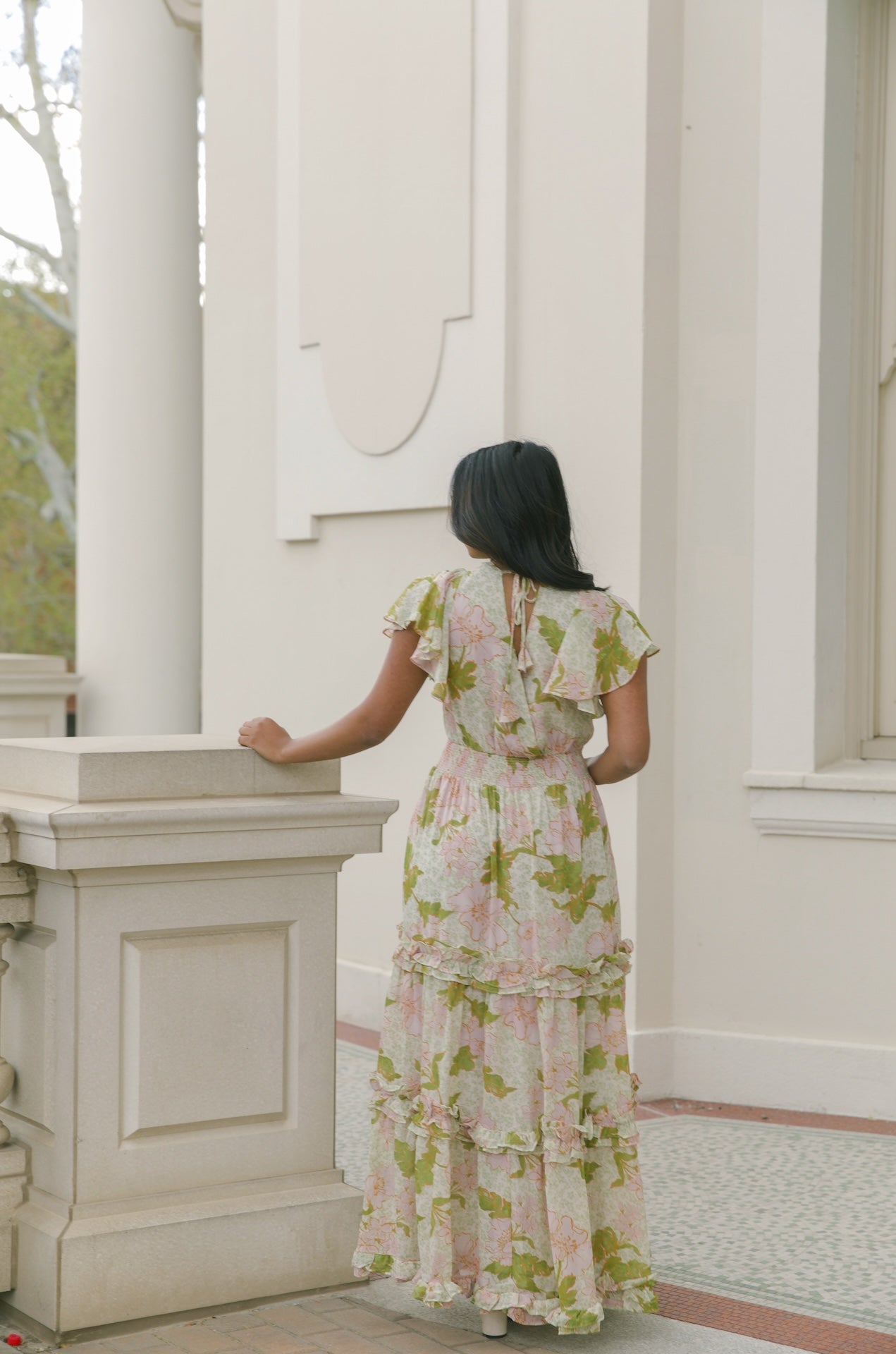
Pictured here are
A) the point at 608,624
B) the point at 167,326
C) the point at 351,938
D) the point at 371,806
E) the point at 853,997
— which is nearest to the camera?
the point at 608,624

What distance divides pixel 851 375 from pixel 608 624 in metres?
2.56

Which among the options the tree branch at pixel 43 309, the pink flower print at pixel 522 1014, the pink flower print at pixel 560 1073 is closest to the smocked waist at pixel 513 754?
the pink flower print at pixel 522 1014

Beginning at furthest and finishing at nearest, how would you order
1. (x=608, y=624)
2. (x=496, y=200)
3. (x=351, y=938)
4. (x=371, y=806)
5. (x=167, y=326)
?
1. (x=167, y=326)
2. (x=351, y=938)
3. (x=496, y=200)
4. (x=371, y=806)
5. (x=608, y=624)

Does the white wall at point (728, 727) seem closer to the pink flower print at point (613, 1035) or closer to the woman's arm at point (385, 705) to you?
the pink flower print at point (613, 1035)

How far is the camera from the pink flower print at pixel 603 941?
367 cm

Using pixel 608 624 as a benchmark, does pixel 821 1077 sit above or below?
below

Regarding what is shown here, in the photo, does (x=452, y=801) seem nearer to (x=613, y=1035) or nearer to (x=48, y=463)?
(x=613, y=1035)

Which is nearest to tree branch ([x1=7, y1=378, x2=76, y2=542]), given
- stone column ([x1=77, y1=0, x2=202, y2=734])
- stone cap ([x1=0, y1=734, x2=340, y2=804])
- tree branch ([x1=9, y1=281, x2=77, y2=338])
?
tree branch ([x1=9, y1=281, x2=77, y2=338])

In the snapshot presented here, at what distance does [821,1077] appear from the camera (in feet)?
18.7

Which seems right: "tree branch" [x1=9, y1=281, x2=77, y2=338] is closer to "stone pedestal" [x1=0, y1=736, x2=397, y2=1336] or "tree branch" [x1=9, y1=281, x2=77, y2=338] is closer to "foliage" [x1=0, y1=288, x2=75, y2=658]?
"foliage" [x1=0, y1=288, x2=75, y2=658]

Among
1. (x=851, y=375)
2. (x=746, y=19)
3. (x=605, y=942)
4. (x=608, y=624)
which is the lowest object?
(x=605, y=942)

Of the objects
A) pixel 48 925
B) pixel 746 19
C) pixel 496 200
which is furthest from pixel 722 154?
pixel 48 925

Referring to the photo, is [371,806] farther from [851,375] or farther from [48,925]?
[851,375]

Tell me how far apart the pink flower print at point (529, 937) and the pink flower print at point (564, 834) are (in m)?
0.15
